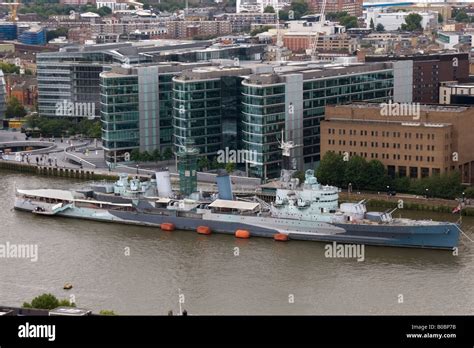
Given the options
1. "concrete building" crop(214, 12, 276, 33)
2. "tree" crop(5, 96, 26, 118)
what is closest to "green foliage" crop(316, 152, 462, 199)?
"tree" crop(5, 96, 26, 118)

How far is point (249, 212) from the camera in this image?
1941cm

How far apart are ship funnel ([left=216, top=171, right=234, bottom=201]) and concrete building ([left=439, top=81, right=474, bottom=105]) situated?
1060 cm

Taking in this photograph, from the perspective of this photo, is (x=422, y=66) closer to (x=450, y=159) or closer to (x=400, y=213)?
(x=450, y=159)

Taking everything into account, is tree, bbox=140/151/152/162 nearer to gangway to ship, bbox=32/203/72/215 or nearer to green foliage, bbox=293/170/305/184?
green foliage, bbox=293/170/305/184

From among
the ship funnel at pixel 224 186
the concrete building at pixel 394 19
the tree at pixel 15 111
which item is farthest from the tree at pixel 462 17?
the ship funnel at pixel 224 186

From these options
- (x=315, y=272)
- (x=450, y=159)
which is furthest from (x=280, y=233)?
(x=450, y=159)

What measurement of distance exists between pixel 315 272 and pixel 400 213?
5.31 meters

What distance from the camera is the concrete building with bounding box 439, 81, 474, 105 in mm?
29062

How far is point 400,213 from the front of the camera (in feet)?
67.9

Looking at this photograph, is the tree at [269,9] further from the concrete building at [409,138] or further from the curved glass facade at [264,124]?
the concrete building at [409,138]

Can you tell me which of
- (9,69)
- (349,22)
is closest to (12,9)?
(349,22)

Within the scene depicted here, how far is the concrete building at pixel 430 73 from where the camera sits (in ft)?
102
